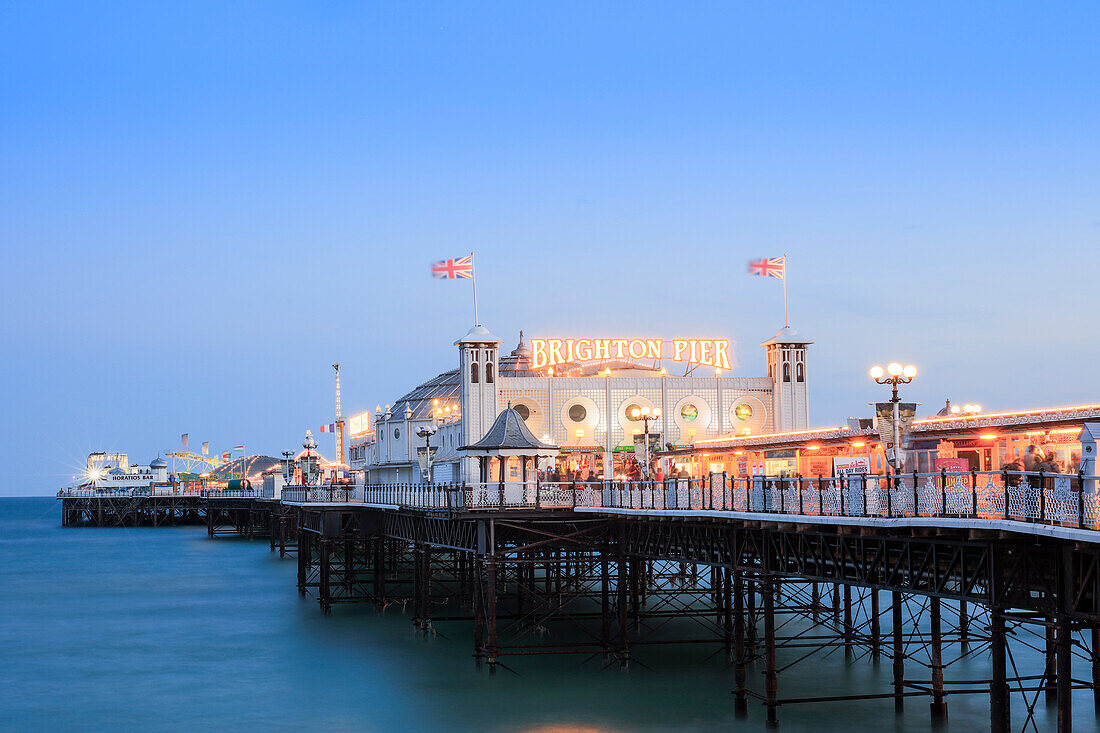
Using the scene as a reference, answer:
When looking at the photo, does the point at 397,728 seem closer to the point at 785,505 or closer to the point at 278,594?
the point at 785,505

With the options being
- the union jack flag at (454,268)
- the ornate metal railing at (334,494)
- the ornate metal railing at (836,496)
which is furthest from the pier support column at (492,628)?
the union jack flag at (454,268)

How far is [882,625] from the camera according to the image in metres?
49.7

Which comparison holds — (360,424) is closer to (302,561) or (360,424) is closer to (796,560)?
(302,561)

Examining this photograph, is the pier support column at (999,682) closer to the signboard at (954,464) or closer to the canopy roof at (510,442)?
the signboard at (954,464)

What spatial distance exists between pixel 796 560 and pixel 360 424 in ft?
345

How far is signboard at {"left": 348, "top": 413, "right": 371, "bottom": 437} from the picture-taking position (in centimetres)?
12764

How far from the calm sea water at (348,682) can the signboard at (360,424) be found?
66.8 meters

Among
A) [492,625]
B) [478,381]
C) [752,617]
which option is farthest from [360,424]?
[752,617]

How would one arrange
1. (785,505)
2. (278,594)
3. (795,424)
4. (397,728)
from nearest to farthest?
(785,505) → (397,728) → (278,594) → (795,424)

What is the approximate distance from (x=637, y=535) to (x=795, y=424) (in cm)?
3463

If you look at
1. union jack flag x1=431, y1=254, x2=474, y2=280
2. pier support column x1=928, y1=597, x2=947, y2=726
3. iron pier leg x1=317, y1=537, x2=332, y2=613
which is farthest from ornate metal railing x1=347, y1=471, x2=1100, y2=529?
union jack flag x1=431, y1=254, x2=474, y2=280

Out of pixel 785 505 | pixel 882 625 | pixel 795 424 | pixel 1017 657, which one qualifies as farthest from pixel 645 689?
pixel 795 424

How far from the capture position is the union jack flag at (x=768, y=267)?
6625cm

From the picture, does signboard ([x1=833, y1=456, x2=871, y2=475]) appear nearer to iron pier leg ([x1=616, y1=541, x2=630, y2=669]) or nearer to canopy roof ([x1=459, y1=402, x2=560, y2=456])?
iron pier leg ([x1=616, y1=541, x2=630, y2=669])
